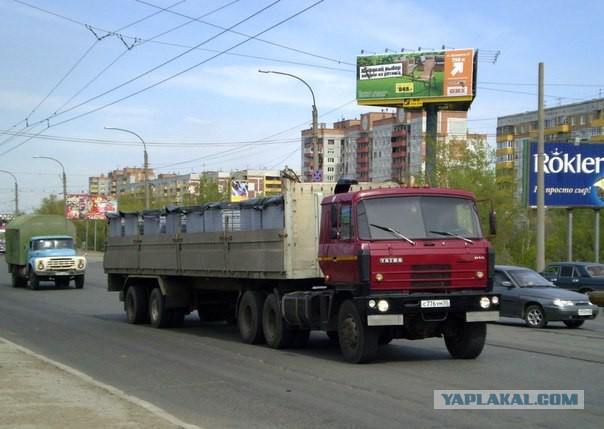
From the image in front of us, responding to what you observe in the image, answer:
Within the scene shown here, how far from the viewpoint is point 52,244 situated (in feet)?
127

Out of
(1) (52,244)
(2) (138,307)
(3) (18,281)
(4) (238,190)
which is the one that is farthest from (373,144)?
(2) (138,307)

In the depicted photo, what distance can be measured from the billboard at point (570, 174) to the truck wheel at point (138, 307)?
88.2 feet

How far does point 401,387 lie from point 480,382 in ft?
3.50

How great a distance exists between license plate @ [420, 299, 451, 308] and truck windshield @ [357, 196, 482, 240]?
964 mm

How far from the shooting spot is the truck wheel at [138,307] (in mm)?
20719

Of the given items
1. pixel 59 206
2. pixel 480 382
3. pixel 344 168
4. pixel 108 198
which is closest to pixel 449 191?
pixel 480 382

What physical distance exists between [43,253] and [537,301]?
2522 cm

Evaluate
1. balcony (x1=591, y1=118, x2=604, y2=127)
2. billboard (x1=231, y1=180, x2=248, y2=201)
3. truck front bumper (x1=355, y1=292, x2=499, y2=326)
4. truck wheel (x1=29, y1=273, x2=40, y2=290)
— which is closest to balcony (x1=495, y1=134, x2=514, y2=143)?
balcony (x1=591, y1=118, x2=604, y2=127)

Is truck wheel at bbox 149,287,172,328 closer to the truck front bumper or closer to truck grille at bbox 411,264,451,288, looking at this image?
the truck front bumper

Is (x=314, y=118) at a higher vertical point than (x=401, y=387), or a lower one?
higher

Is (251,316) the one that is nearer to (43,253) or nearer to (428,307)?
(428,307)

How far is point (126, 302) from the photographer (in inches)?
847

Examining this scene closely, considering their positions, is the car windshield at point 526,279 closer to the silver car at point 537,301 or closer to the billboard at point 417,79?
the silver car at point 537,301

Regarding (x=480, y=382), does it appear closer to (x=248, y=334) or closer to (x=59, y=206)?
(x=248, y=334)
